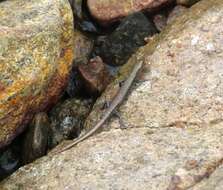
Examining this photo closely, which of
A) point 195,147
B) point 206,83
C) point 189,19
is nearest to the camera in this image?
point 195,147

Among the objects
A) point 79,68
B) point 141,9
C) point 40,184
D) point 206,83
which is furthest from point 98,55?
point 40,184

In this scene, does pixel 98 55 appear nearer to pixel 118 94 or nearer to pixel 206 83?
pixel 118 94

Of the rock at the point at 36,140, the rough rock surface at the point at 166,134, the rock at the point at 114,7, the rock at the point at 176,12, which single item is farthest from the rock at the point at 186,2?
the rock at the point at 36,140

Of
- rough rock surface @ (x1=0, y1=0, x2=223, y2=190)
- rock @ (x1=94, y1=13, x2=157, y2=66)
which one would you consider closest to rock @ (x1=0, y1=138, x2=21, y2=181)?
rough rock surface @ (x1=0, y1=0, x2=223, y2=190)

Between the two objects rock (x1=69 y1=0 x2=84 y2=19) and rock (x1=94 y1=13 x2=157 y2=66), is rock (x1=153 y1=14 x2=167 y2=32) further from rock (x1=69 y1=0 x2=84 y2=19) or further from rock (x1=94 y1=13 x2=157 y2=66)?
rock (x1=69 y1=0 x2=84 y2=19)

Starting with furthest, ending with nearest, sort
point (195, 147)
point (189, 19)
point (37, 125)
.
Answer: point (189, 19) < point (37, 125) < point (195, 147)

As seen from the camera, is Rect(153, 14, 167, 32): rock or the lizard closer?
the lizard

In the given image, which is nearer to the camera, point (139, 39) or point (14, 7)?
point (14, 7)
